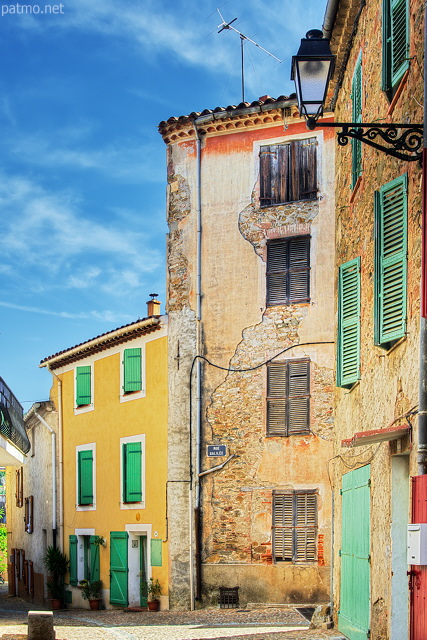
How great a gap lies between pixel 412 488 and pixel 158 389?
14.5 meters

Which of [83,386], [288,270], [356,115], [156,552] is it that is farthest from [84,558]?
[356,115]

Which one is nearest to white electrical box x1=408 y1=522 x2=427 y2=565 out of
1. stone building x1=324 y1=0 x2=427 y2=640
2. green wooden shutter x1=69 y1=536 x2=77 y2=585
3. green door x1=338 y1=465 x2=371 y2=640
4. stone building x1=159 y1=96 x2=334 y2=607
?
stone building x1=324 y1=0 x2=427 y2=640

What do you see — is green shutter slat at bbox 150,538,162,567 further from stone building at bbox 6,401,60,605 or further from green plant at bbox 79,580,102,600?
stone building at bbox 6,401,60,605

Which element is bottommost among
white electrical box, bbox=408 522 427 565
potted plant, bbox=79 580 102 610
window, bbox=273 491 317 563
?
potted plant, bbox=79 580 102 610

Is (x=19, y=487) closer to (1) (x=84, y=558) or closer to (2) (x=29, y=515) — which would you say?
(2) (x=29, y=515)

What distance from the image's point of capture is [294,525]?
19.2m

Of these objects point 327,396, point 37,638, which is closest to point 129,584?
point 327,396

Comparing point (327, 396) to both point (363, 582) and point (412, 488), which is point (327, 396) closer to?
point (363, 582)

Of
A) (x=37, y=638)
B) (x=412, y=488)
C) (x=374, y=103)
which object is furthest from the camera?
(x=37, y=638)

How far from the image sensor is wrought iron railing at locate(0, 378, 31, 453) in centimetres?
1839

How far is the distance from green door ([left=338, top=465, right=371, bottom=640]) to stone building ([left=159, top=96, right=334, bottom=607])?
23.8 ft

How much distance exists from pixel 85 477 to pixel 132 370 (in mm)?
4213

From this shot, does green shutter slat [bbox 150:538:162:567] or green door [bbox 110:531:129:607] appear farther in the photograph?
green door [bbox 110:531:129:607]

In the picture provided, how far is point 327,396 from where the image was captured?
19234 millimetres
